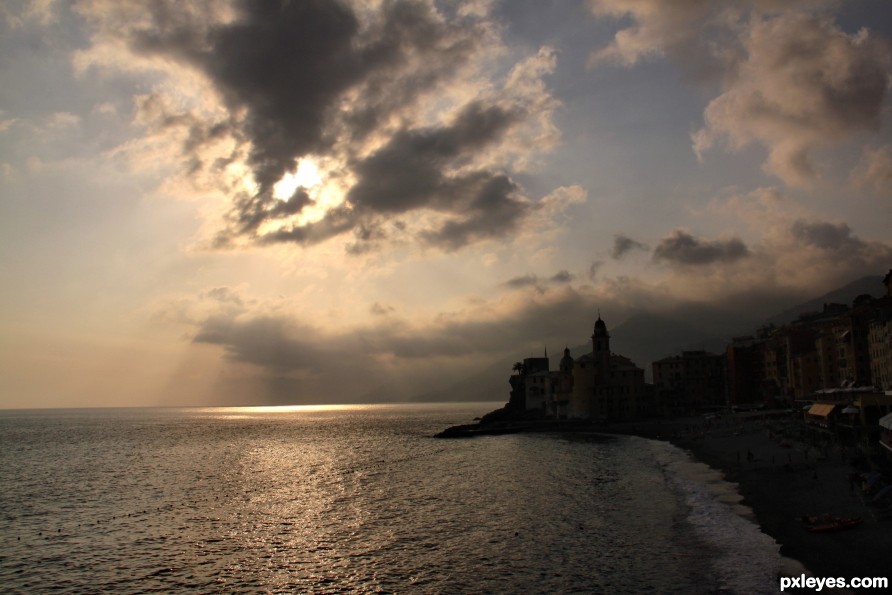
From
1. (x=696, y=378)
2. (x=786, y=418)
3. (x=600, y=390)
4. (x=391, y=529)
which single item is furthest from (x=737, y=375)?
(x=391, y=529)

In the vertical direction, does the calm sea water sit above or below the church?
below

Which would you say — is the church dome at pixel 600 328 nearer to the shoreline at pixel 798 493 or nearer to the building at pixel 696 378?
the building at pixel 696 378

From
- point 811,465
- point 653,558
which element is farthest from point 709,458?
point 653,558

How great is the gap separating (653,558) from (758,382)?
160 m

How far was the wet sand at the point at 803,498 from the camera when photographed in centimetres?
3209

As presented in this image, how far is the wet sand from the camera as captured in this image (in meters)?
32.1

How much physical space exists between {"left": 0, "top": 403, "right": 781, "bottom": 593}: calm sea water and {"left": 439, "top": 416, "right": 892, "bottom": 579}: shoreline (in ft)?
6.54

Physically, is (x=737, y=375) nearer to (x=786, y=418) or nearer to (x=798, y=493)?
(x=786, y=418)

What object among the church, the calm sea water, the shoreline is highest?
the church

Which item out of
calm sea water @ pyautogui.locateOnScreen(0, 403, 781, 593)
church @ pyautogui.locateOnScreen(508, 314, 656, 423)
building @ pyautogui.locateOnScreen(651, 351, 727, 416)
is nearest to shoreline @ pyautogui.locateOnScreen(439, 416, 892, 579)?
calm sea water @ pyautogui.locateOnScreen(0, 403, 781, 593)

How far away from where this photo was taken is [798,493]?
49375 millimetres

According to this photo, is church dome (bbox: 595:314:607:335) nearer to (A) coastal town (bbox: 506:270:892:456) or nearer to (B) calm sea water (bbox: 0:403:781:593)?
(A) coastal town (bbox: 506:270:892:456)

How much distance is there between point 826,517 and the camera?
38.7 meters

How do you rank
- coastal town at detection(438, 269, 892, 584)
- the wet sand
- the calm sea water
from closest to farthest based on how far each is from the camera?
1. the wet sand
2. the calm sea water
3. coastal town at detection(438, 269, 892, 584)
